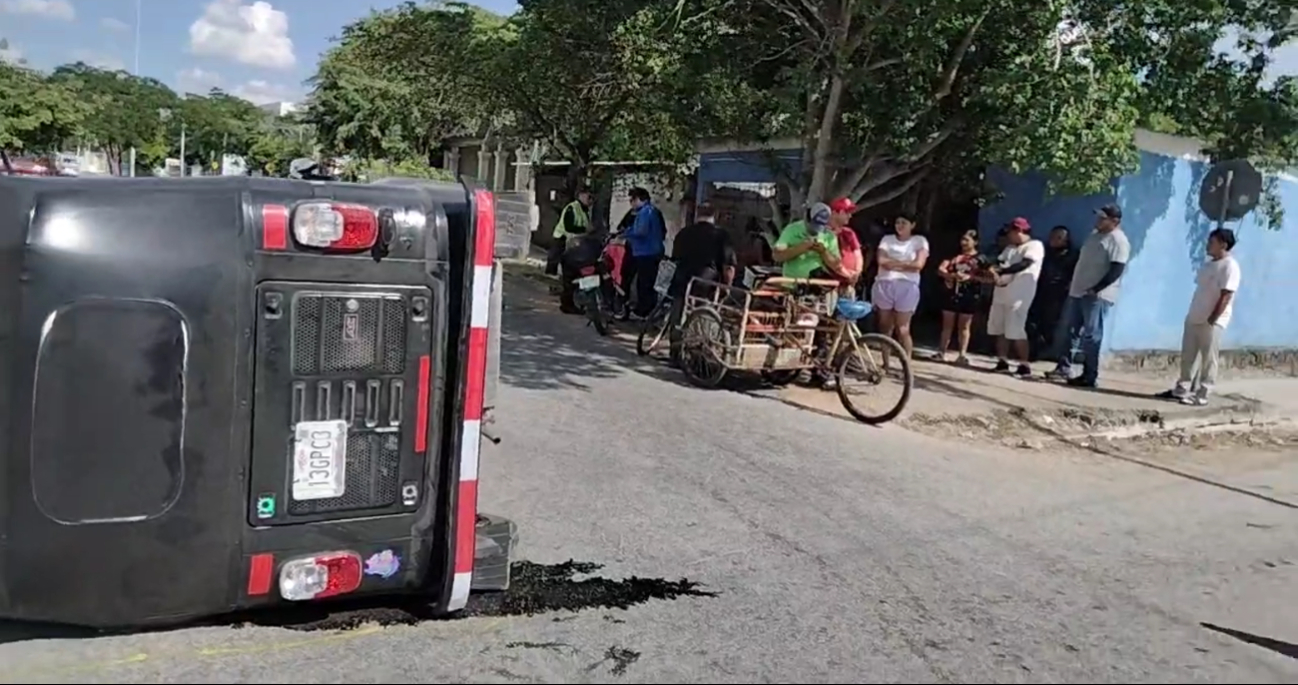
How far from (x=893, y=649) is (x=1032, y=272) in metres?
8.03

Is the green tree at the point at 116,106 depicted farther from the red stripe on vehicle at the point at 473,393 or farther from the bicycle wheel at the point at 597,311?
the red stripe on vehicle at the point at 473,393

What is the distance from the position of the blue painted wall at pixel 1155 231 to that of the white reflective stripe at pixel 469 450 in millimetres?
9589

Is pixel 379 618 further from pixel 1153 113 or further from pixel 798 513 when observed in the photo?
pixel 1153 113

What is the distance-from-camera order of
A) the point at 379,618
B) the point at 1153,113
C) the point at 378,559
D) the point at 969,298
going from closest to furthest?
1. the point at 378,559
2. the point at 379,618
3. the point at 1153,113
4. the point at 969,298

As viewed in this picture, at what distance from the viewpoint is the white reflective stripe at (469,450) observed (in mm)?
3668

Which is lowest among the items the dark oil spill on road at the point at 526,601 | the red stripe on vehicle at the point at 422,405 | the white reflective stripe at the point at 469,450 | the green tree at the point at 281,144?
the dark oil spill on road at the point at 526,601

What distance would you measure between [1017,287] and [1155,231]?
230cm

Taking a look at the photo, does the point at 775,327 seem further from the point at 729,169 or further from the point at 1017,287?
the point at 729,169

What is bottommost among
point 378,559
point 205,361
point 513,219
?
point 378,559

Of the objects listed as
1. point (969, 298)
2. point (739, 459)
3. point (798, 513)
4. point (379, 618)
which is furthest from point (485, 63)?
point (379, 618)

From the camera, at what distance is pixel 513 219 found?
4.16m

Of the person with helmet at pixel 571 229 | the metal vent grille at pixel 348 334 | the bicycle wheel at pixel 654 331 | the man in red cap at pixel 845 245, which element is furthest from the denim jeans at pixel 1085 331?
the metal vent grille at pixel 348 334

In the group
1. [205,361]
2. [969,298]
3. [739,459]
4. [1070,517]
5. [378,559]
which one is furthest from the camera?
[969,298]

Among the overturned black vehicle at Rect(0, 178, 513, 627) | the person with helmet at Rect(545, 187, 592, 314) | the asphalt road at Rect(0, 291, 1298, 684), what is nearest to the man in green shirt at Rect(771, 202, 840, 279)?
the asphalt road at Rect(0, 291, 1298, 684)
